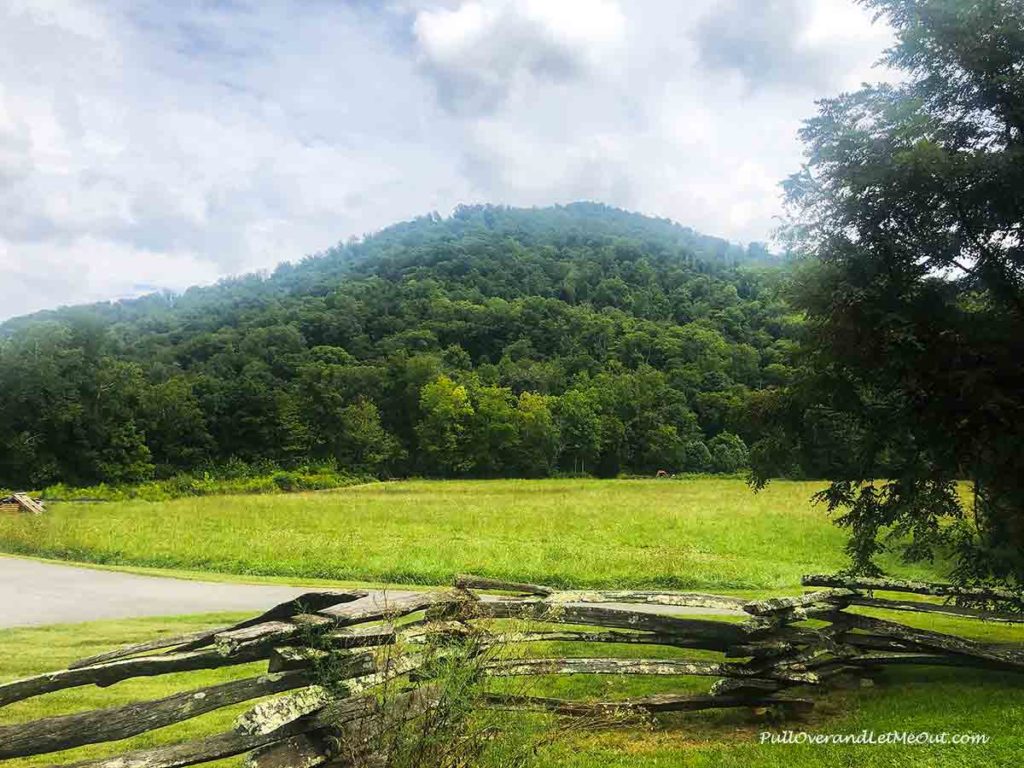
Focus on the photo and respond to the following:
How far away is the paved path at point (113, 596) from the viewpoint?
41.0 feet

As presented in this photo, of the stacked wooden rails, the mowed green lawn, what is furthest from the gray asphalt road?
the stacked wooden rails

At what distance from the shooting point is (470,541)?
22250mm

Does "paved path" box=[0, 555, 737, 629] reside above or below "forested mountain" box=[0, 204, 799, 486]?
below

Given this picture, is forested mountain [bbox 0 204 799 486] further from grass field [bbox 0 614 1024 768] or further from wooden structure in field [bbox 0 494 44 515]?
grass field [bbox 0 614 1024 768]

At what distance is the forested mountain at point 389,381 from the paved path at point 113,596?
4345 centimetres

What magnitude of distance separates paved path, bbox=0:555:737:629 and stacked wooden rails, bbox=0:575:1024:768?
13.8 ft

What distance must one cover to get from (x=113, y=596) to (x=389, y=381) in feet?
267

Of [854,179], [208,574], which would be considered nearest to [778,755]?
[854,179]

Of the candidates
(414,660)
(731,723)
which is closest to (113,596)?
(414,660)

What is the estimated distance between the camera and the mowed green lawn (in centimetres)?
1738

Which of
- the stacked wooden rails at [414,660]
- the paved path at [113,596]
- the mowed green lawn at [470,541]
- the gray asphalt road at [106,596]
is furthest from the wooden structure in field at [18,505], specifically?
the stacked wooden rails at [414,660]

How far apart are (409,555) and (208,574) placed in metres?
5.20

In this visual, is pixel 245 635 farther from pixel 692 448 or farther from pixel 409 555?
pixel 692 448

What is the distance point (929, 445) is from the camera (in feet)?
26.1
